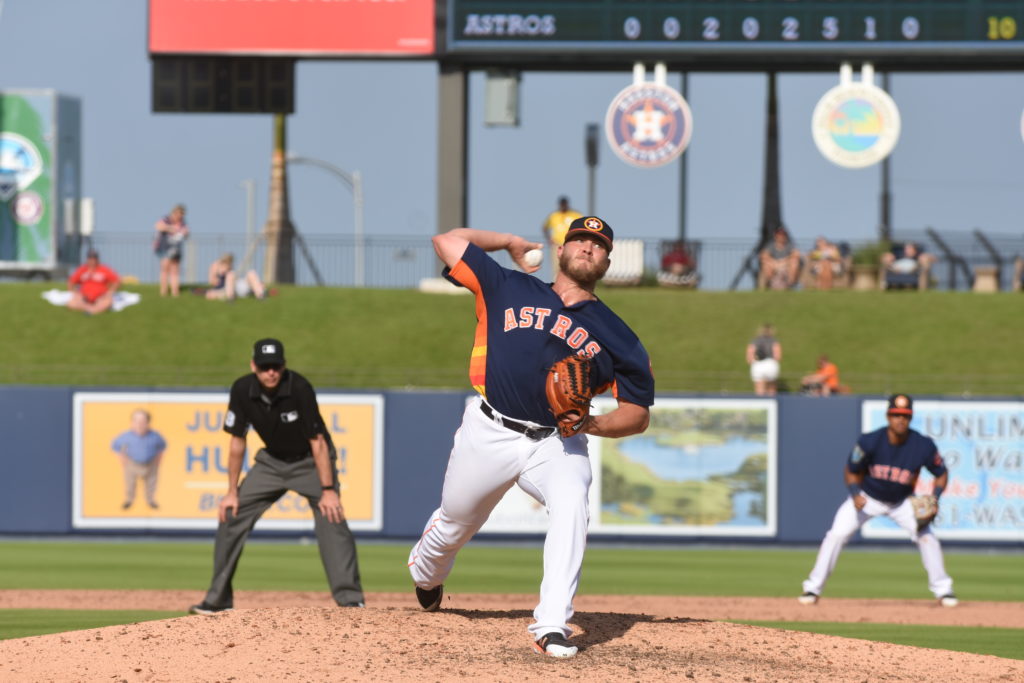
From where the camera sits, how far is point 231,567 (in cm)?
1032

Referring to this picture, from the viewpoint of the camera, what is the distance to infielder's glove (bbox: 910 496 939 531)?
13055mm

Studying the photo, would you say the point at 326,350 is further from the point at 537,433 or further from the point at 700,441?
the point at 537,433

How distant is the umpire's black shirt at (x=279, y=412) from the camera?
10367 mm

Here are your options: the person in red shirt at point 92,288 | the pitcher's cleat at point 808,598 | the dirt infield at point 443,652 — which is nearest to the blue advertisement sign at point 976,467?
the pitcher's cleat at point 808,598

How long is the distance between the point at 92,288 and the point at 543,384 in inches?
905

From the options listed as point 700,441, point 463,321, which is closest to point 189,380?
point 463,321

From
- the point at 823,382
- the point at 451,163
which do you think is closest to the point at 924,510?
the point at 823,382

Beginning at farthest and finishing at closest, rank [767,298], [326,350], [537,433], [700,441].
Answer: [767,298] < [326,350] < [700,441] < [537,433]

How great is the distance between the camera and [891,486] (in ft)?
43.0

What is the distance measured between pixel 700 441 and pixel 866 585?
4.44 m

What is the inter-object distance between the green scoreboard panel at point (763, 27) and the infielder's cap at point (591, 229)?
1934cm

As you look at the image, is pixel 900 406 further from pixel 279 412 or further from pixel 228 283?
pixel 228 283

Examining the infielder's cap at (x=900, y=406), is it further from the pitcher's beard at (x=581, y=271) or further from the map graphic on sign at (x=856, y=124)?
the map graphic on sign at (x=856, y=124)

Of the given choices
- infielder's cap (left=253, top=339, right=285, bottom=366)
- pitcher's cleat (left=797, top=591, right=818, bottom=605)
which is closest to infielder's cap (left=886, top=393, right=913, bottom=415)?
pitcher's cleat (left=797, top=591, right=818, bottom=605)
